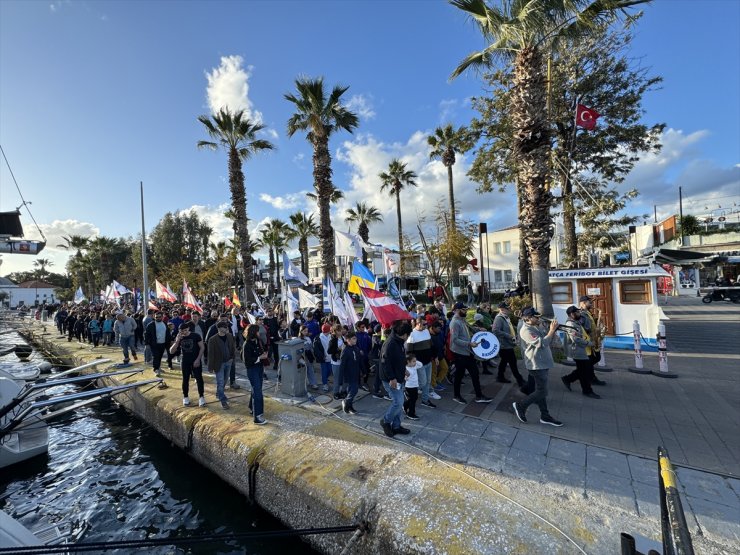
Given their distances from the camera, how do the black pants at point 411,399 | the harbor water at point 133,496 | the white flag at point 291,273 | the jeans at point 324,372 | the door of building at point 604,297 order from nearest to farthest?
the harbor water at point 133,496
the black pants at point 411,399
the jeans at point 324,372
the door of building at point 604,297
the white flag at point 291,273

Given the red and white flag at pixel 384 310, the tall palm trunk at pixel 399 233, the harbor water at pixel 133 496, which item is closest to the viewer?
the harbor water at pixel 133 496

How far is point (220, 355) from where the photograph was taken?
23.3 feet

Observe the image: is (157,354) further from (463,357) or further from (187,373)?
(463,357)

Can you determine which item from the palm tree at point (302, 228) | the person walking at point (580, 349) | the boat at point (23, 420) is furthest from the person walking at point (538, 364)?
the palm tree at point (302, 228)

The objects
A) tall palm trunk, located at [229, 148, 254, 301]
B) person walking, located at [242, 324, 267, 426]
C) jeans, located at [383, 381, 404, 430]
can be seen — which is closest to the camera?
jeans, located at [383, 381, 404, 430]

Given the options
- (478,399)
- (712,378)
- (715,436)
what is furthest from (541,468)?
(712,378)

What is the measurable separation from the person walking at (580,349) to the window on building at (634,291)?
559 cm

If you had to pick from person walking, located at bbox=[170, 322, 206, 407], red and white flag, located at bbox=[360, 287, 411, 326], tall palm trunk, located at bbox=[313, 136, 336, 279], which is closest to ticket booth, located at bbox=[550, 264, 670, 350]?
red and white flag, located at bbox=[360, 287, 411, 326]

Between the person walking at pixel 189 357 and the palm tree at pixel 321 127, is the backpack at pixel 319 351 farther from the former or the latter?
the palm tree at pixel 321 127

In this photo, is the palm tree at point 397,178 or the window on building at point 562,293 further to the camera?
the palm tree at point 397,178

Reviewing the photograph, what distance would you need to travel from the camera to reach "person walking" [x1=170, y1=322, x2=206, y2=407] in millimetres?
7004

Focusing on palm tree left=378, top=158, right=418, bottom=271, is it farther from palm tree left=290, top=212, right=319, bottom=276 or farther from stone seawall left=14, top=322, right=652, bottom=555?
stone seawall left=14, top=322, right=652, bottom=555

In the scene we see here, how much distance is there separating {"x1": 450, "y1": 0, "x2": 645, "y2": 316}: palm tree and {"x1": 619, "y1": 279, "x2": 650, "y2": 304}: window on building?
10.3 ft

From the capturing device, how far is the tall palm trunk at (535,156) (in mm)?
9984
